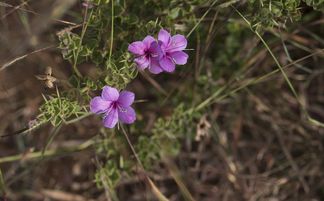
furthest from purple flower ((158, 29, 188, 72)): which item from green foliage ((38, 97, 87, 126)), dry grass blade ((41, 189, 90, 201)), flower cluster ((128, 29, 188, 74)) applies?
dry grass blade ((41, 189, 90, 201))

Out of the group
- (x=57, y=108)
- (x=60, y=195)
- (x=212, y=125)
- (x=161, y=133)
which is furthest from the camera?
(x=60, y=195)

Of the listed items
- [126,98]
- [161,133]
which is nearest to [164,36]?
[126,98]

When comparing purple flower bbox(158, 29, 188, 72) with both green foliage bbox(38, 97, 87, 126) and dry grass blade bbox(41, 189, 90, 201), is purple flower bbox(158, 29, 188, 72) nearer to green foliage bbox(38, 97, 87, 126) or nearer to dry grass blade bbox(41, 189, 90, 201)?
green foliage bbox(38, 97, 87, 126)

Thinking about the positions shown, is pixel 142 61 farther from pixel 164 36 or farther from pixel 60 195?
pixel 60 195

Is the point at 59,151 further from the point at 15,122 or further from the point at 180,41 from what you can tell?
the point at 180,41

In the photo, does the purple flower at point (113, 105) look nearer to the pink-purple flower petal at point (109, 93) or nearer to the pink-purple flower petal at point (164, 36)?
the pink-purple flower petal at point (109, 93)

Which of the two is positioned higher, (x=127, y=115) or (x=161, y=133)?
(x=127, y=115)
